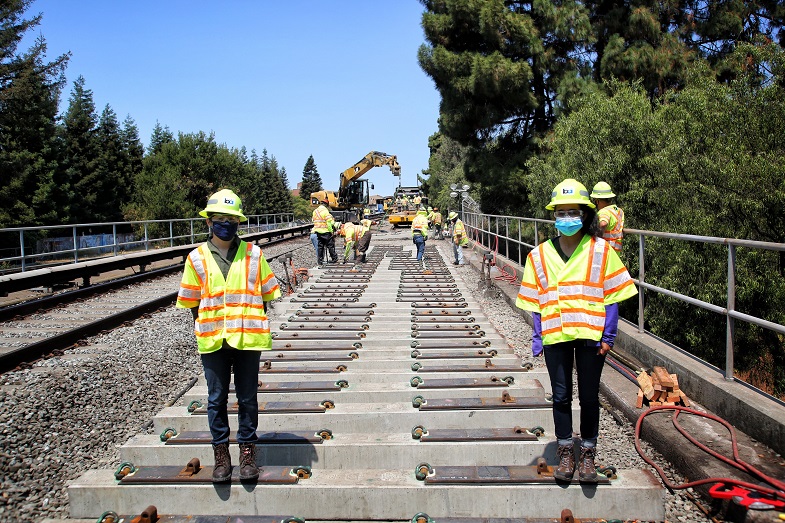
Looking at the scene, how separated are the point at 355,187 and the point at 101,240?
14.8m

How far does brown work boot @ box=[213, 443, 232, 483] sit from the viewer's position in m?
3.74

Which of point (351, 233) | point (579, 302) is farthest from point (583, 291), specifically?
point (351, 233)

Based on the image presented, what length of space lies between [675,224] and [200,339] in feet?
29.3

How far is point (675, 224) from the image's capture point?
1020cm

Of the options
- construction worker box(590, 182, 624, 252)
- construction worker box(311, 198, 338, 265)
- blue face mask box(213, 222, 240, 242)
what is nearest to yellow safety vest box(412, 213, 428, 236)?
construction worker box(311, 198, 338, 265)

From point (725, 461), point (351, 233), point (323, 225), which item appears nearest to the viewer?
point (725, 461)

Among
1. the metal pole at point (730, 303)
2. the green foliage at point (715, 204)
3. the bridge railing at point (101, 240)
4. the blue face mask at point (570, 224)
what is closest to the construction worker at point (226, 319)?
the blue face mask at point (570, 224)

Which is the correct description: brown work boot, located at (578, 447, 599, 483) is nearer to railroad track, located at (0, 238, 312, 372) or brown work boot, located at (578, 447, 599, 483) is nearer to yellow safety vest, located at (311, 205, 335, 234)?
railroad track, located at (0, 238, 312, 372)

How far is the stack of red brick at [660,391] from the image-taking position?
4.96m

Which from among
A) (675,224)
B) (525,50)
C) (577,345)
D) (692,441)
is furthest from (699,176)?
(525,50)

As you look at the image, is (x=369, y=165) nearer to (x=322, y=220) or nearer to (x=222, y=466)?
(x=322, y=220)

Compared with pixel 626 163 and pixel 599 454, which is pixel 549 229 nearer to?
pixel 626 163

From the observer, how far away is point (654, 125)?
1179cm

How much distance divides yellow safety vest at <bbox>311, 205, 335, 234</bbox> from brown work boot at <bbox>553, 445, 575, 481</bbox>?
12.2 metres
